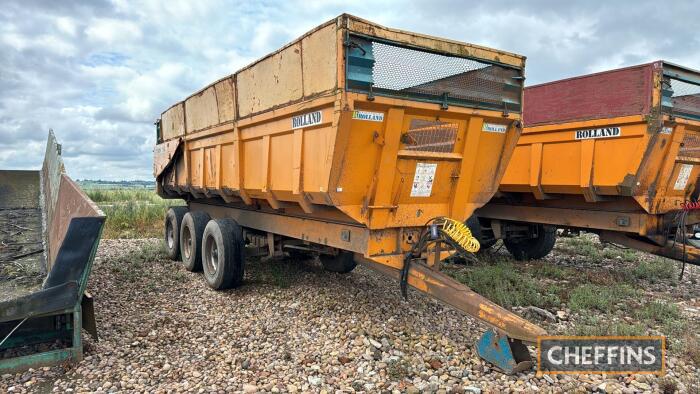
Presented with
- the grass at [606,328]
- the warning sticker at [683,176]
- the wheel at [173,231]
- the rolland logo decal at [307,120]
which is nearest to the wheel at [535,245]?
the warning sticker at [683,176]

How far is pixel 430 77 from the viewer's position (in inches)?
171

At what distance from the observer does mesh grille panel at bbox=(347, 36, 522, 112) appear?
12.8 feet

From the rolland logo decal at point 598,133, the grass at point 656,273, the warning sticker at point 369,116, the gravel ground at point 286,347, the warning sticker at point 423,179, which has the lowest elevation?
the gravel ground at point 286,347

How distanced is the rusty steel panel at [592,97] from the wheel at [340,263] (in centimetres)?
348

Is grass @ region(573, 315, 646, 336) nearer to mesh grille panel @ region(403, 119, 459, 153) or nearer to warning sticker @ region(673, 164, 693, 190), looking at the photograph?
mesh grille panel @ region(403, 119, 459, 153)

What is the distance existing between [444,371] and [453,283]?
701 mm

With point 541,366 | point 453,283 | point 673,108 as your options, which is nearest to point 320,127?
point 453,283

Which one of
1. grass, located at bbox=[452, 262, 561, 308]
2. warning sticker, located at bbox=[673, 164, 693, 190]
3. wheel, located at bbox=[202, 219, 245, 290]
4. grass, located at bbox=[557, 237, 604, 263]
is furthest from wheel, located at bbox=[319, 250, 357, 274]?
grass, located at bbox=[557, 237, 604, 263]

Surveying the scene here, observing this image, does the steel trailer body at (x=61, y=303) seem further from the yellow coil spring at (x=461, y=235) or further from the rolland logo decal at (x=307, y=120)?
the yellow coil spring at (x=461, y=235)

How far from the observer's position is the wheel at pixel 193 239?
7.04 meters

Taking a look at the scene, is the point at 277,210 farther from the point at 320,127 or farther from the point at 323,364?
the point at 323,364

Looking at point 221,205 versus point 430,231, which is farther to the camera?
point 221,205

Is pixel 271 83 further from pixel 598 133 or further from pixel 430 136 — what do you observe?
pixel 598 133

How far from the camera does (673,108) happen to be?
6.14m
